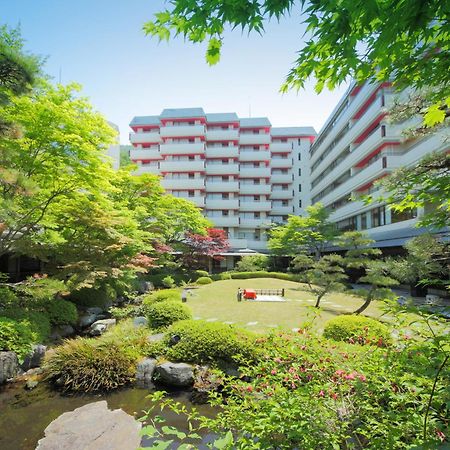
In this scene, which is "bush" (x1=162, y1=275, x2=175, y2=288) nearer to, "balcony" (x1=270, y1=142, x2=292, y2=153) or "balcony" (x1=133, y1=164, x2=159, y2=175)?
"balcony" (x1=133, y1=164, x2=159, y2=175)

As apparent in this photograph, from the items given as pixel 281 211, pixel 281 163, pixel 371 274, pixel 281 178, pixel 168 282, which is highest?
pixel 281 163

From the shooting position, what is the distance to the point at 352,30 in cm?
226

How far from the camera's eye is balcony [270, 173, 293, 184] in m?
43.5

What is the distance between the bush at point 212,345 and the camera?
6.92 meters

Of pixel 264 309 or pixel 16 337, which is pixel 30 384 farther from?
pixel 264 309

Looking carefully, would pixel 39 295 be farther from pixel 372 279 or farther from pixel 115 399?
pixel 372 279

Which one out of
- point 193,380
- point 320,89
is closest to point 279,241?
point 193,380

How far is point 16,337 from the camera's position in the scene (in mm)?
7355

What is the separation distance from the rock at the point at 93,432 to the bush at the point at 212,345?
246cm

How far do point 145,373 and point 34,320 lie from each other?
13.7ft

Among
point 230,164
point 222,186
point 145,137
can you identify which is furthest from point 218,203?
point 145,137

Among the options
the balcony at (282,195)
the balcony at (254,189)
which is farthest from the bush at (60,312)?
the balcony at (282,195)

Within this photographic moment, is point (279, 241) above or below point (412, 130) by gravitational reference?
below

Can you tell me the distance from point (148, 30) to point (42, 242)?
937 cm
